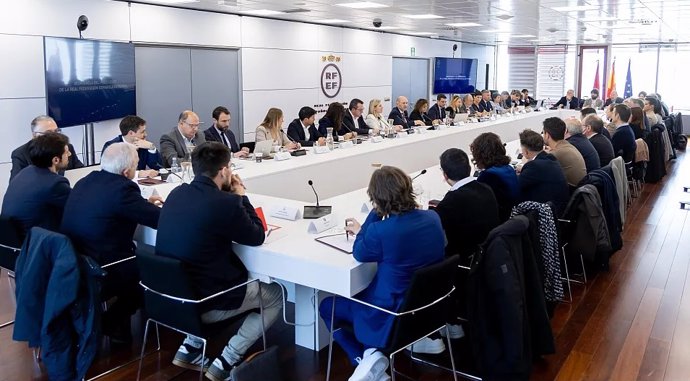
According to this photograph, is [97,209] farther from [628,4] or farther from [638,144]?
[628,4]

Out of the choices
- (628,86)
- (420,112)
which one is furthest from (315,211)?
(628,86)

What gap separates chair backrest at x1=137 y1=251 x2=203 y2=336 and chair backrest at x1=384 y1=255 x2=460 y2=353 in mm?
828

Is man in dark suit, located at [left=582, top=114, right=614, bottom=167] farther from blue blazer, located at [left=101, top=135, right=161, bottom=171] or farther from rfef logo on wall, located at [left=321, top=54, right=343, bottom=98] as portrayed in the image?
rfef logo on wall, located at [left=321, top=54, right=343, bottom=98]

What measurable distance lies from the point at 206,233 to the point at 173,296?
30 centimetres

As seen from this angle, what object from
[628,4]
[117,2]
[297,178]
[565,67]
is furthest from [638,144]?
[565,67]

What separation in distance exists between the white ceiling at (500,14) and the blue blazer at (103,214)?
470cm

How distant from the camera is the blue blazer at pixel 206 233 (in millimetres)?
2666

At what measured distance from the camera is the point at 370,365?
263 cm

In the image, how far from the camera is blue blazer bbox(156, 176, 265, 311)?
267 cm

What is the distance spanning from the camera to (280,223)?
10.8 feet

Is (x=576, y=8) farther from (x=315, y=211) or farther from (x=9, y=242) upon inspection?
(x=9, y=242)

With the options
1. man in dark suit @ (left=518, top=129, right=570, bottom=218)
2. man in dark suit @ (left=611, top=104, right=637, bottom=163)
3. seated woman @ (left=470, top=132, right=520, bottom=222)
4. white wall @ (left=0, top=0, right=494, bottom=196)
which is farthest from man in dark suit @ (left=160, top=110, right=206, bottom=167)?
man in dark suit @ (left=611, top=104, right=637, bottom=163)

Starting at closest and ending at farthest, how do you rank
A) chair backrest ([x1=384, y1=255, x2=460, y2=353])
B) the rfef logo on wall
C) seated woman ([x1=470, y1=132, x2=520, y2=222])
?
chair backrest ([x1=384, y1=255, x2=460, y2=353]) < seated woman ([x1=470, y1=132, x2=520, y2=222]) < the rfef logo on wall

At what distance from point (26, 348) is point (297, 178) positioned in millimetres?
2315
